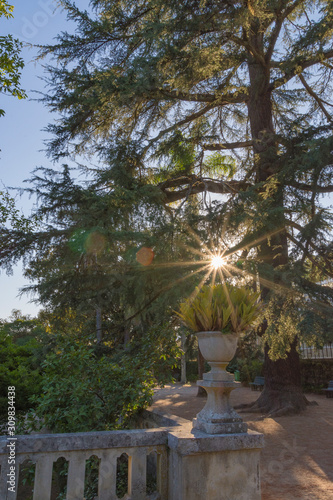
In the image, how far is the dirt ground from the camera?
5719 mm

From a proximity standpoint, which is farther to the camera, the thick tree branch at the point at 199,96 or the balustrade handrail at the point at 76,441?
the thick tree branch at the point at 199,96

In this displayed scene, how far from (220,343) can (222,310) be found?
13.7 inches

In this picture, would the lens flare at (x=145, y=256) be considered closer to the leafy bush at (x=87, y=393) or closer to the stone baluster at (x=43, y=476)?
the leafy bush at (x=87, y=393)

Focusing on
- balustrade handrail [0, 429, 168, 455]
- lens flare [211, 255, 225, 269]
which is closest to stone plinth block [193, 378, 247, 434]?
Answer: balustrade handrail [0, 429, 168, 455]

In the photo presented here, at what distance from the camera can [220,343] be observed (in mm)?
4078

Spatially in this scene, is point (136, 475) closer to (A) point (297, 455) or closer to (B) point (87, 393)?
(B) point (87, 393)

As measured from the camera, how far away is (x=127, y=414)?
5.77 m

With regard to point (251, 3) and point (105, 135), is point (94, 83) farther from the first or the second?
point (251, 3)

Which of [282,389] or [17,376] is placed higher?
[17,376]

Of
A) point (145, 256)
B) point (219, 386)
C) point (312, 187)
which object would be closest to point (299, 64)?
point (312, 187)

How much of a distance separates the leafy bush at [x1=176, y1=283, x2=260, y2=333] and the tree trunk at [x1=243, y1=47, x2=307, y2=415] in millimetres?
6364

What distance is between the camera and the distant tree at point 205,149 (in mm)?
8109

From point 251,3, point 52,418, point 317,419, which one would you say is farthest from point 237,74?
point 52,418

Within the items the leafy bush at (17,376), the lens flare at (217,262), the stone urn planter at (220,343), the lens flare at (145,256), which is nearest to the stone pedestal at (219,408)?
the stone urn planter at (220,343)
